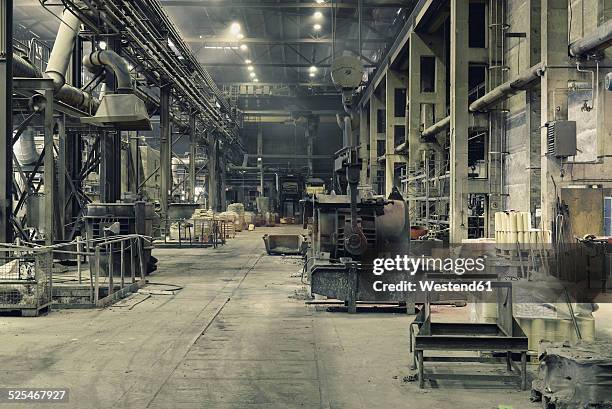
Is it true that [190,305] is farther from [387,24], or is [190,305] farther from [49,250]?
[387,24]

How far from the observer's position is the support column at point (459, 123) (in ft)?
51.2

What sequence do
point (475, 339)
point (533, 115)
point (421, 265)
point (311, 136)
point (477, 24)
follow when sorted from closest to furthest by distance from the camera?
point (475, 339) < point (421, 265) < point (533, 115) < point (477, 24) < point (311, 136)

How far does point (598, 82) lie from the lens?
1115 centimetres

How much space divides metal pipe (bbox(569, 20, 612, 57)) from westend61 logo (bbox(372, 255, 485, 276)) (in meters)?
4.32

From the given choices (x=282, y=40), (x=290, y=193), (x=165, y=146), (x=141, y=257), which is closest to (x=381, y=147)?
(x=282, y=40)

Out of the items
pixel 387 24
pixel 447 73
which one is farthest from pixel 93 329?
pixel 387 24

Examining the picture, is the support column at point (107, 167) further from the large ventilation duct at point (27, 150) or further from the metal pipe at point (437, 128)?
the metal pipe at point (437, 128)

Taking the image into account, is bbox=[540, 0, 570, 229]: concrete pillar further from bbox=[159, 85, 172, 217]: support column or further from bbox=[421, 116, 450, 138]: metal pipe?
bbox=[159, 85, 172, 217]: support column

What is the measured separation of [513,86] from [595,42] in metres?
2.87

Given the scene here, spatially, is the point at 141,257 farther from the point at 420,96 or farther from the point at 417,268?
the point at 420,96

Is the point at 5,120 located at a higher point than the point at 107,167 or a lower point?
higher

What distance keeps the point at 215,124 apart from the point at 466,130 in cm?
1825

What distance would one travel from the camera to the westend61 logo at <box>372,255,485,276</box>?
955 cm

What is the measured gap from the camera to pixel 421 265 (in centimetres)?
982
